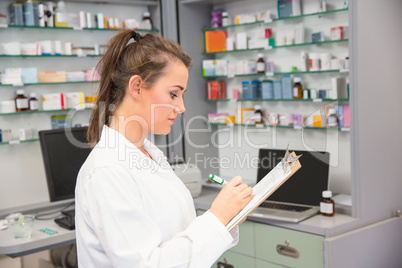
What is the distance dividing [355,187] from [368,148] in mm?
240

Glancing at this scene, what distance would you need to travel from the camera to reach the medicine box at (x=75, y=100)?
146 inches

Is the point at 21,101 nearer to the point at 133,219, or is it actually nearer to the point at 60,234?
the point at 60,234

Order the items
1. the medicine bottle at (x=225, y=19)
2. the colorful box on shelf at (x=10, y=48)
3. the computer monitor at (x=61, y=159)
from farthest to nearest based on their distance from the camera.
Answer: the medicine bottle at (x=225, y=19) < the colorful box on shelf at (x=10, y=48) < the computer monitor at (x=61, y=159)

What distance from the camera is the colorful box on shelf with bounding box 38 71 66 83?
357 cm

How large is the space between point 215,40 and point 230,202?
2.77 metres

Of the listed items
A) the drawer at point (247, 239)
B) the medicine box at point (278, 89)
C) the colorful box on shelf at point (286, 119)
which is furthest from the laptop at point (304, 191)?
the medicine box at point (278, 89)

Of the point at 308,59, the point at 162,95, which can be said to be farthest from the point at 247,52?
the point at 162,95

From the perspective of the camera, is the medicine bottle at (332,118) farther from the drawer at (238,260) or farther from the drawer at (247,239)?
the drawer at (238,260)

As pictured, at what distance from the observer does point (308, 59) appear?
3.47 m

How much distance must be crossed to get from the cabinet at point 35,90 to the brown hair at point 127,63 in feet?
6.07

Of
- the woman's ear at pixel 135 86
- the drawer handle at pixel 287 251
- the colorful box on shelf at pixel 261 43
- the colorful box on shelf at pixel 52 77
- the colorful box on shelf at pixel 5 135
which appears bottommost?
the drawer handle at pixel 287 251

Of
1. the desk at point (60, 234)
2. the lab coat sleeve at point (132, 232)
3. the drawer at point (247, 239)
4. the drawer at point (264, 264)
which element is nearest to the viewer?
the lab coat sleeve at point (132, 232)

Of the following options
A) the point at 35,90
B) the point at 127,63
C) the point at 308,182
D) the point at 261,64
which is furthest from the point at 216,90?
the point at 127,63

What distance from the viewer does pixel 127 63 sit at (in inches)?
59.9
